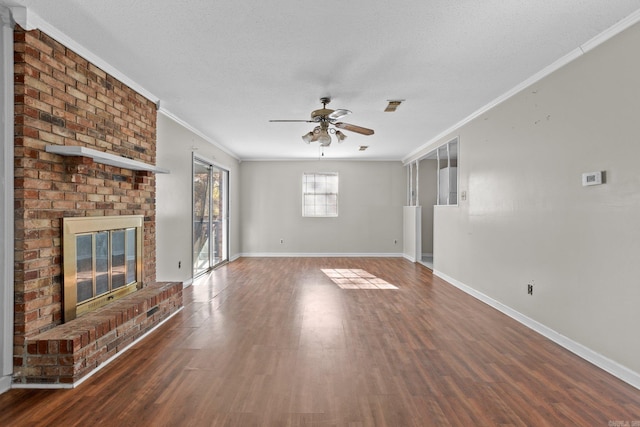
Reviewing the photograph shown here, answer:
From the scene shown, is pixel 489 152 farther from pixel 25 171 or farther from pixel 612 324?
pixel 25 171

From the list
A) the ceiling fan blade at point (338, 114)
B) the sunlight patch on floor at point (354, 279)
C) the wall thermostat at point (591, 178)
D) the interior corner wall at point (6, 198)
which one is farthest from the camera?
the sunlight patch on floor at point (354, 279)

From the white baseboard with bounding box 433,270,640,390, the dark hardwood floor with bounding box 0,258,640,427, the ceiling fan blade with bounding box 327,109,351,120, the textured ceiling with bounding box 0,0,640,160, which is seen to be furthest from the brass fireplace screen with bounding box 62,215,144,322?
the white baseboard with bounding box 433,270,640,390

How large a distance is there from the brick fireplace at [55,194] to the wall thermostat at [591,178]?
388 centimetres

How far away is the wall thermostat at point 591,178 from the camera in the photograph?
8.50 ft

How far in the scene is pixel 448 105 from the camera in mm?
4277

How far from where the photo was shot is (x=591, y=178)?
2660 mm

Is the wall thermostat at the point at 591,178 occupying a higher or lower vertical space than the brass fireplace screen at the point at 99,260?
higher

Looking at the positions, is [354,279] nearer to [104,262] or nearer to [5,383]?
[104,262]

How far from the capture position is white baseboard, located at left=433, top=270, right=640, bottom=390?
92.8 inches

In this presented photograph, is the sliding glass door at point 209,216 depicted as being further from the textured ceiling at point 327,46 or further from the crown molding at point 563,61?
the crown molding at point 563,61

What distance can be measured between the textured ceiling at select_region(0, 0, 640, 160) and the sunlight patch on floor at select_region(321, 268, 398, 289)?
2656 millimetres

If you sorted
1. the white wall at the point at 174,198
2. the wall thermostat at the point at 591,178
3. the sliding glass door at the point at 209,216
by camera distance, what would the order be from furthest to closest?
1. the sliding glass door at the point at 209,216
2. the white wall at the point at 174,198
3. the wall thermostat at the point at 591,178

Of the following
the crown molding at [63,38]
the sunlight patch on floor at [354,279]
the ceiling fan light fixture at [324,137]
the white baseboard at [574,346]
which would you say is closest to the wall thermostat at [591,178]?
the white baseboard at [574,346]

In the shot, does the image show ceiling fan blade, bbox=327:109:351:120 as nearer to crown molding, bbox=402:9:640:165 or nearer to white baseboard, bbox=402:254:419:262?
crown molding, bbox=402:9:640:165
